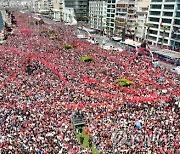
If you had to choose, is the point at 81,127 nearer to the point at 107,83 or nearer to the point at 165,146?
the point at 165,146

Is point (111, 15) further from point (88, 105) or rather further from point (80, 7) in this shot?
point (88, 105)

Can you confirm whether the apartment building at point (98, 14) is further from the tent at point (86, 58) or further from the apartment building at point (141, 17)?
A: the tent at point (86, 58)

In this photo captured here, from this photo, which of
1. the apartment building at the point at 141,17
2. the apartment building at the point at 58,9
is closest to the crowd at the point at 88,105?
the apartment building at the point at 141,17

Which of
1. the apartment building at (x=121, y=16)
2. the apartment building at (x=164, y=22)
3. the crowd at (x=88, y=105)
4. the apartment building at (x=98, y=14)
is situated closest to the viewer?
the crowd at (x=88, y=105)

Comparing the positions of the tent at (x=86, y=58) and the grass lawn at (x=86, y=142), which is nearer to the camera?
the grass lawn at (x=86, y=142)

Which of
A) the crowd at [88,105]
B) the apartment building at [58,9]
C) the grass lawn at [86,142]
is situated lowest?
the grass lawn at [86,142]

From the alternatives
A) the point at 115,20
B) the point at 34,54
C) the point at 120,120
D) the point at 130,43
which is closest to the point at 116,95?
the point at 120,120

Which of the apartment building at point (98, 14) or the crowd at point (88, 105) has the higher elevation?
the apartment building at point (98, 14)
